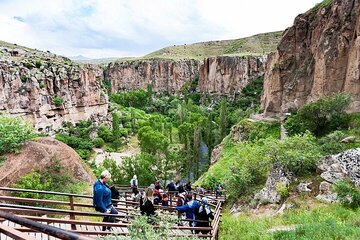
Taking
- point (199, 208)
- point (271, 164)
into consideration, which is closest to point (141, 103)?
point (271, 164)

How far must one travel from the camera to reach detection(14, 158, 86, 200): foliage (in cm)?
1536

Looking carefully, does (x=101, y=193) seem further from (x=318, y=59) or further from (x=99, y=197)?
(x=318, y=59)

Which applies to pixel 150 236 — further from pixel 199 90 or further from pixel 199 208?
pixel 199 90

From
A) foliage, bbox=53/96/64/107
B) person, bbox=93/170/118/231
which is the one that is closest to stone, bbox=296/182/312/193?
person, bbox=93/170/118/231

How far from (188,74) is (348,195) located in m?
134

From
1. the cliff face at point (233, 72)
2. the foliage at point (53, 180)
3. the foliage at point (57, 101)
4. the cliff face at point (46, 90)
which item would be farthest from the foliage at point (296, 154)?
the cliff face at point (233, 72)

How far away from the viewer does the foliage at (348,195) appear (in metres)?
14.0

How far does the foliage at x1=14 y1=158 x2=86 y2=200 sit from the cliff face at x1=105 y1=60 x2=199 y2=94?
128m

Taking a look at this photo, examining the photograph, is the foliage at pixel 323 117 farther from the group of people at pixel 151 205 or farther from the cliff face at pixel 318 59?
the group of people at pixel 151 205

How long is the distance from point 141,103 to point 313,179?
3846 inches

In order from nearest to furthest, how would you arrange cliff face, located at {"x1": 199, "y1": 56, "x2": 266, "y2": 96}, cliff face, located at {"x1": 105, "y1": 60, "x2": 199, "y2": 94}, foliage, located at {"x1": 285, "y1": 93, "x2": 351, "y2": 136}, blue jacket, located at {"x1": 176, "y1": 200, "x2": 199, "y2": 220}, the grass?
the grass, blue jacket, located at {"x1": 176, "y1": 200, "x2": 199, "y2": 220}, foliage, located at {"x1": 285, "y1": 93, "x2": 351, "y2": 136}, cliff face, located at {"x1": 199, "y1": 56, "x2": 266, "y2": 96}, cliff face, located at {"x1": 105, "y1": 60, "x2": 199, "y2": 94}

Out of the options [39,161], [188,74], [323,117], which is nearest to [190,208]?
[39,161]

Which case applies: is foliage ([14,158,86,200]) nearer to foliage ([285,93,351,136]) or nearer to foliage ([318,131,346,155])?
foliage ([318,131,346,155])

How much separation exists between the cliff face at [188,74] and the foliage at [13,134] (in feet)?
335
